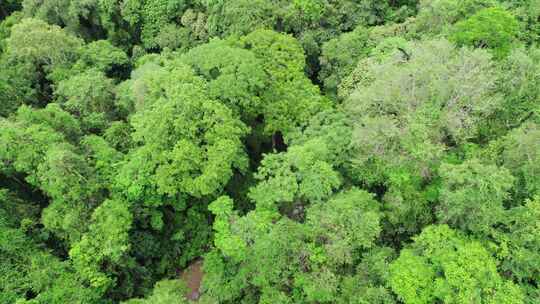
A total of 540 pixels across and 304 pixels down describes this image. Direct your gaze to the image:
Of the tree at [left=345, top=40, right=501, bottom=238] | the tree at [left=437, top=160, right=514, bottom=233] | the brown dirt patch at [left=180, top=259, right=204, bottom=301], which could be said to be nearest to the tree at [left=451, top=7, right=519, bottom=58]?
the tree at [left=345, top=40, right=501, bottom=238]

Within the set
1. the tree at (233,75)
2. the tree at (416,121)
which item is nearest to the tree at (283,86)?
the tree at (233,75)

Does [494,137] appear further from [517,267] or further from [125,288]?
[125,288]

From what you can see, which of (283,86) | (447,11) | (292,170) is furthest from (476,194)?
(447,11)

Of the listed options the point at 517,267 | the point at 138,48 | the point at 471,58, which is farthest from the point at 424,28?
the point at 138,48

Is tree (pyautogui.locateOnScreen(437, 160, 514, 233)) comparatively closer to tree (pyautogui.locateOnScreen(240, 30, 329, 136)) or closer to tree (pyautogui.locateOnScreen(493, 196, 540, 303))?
tree (pyautogui.locateOnScreen(493, 196, 540, 303))

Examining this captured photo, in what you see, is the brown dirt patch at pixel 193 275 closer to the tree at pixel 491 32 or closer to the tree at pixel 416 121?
the tree at pixel 416 121
